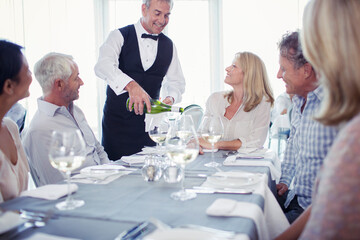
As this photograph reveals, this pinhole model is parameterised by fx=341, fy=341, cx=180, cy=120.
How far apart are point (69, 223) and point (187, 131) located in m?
0.82

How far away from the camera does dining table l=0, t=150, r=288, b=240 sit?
3.13ft

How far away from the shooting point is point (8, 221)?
928 mm

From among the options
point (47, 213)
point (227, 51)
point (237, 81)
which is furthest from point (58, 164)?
Result: point (227, 51)

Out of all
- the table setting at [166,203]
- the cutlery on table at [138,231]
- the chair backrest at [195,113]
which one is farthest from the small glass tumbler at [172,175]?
the chair backrest at [195,113]

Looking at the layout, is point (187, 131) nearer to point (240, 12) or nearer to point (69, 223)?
point (69, 223)

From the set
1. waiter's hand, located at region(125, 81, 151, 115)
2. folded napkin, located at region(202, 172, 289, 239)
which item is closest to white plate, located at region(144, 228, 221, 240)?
folded napkin, located at region(202, 172, 289, 239)

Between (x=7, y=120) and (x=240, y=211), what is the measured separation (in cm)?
124

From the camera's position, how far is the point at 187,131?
1.69 m

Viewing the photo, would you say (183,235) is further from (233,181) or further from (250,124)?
A: (250,124)

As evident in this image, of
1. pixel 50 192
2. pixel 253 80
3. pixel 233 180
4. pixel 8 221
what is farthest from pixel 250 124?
pixel 8 221

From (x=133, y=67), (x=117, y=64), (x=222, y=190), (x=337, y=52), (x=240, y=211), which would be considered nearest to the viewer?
(x=337, y=52)


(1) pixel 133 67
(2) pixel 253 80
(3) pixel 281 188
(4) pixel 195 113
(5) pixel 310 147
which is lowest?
(3) pixel 281 188

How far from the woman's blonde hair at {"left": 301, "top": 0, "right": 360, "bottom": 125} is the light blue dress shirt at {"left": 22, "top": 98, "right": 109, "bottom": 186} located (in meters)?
1.42

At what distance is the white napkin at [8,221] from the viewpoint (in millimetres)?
907
